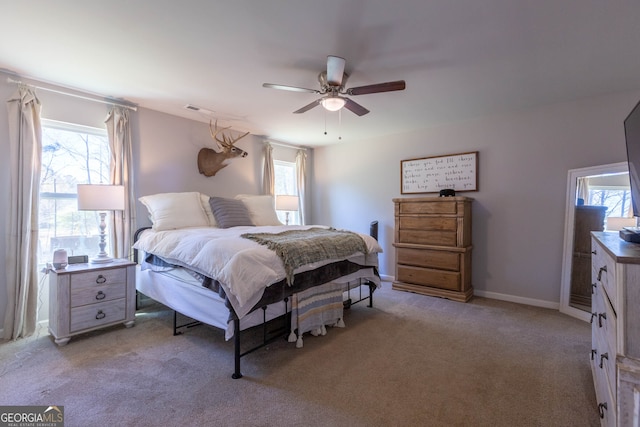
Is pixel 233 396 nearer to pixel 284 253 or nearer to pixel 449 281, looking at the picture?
pixel 284 253

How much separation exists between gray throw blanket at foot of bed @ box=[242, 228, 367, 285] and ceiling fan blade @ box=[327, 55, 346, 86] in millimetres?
1355

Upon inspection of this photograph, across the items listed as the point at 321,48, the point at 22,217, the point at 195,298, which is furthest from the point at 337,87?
the point at 22,217

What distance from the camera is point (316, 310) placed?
2.64 meters

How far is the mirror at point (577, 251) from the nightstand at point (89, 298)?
4697 millimetres

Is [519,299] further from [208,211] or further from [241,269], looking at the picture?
[208,211]

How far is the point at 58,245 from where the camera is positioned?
3018mm

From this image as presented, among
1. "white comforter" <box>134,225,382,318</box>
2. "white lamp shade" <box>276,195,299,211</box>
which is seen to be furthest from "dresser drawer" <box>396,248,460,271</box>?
"white comforter" <box>134,225,382,318</box>

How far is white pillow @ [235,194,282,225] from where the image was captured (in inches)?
149

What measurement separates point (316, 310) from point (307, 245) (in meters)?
0.64

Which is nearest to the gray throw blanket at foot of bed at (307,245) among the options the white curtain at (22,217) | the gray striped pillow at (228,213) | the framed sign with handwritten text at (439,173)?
the gray striped pillow at (228,213)

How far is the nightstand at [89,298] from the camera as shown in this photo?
2484 mm

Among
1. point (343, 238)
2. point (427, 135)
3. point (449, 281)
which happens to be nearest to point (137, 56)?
point (343, 238)

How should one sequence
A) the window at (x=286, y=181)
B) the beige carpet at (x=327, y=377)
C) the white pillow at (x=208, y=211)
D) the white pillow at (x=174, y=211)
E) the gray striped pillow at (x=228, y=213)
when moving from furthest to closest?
the window at (x=286, y=181), the white pillow at (x=208, y=211), the gray striped pillow at (x=228, y=213), the white pillow at (x=174, y=211), the beige carpet at (x=327, y=377)

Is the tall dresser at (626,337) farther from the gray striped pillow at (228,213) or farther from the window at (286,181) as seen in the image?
the window at (286,181)
